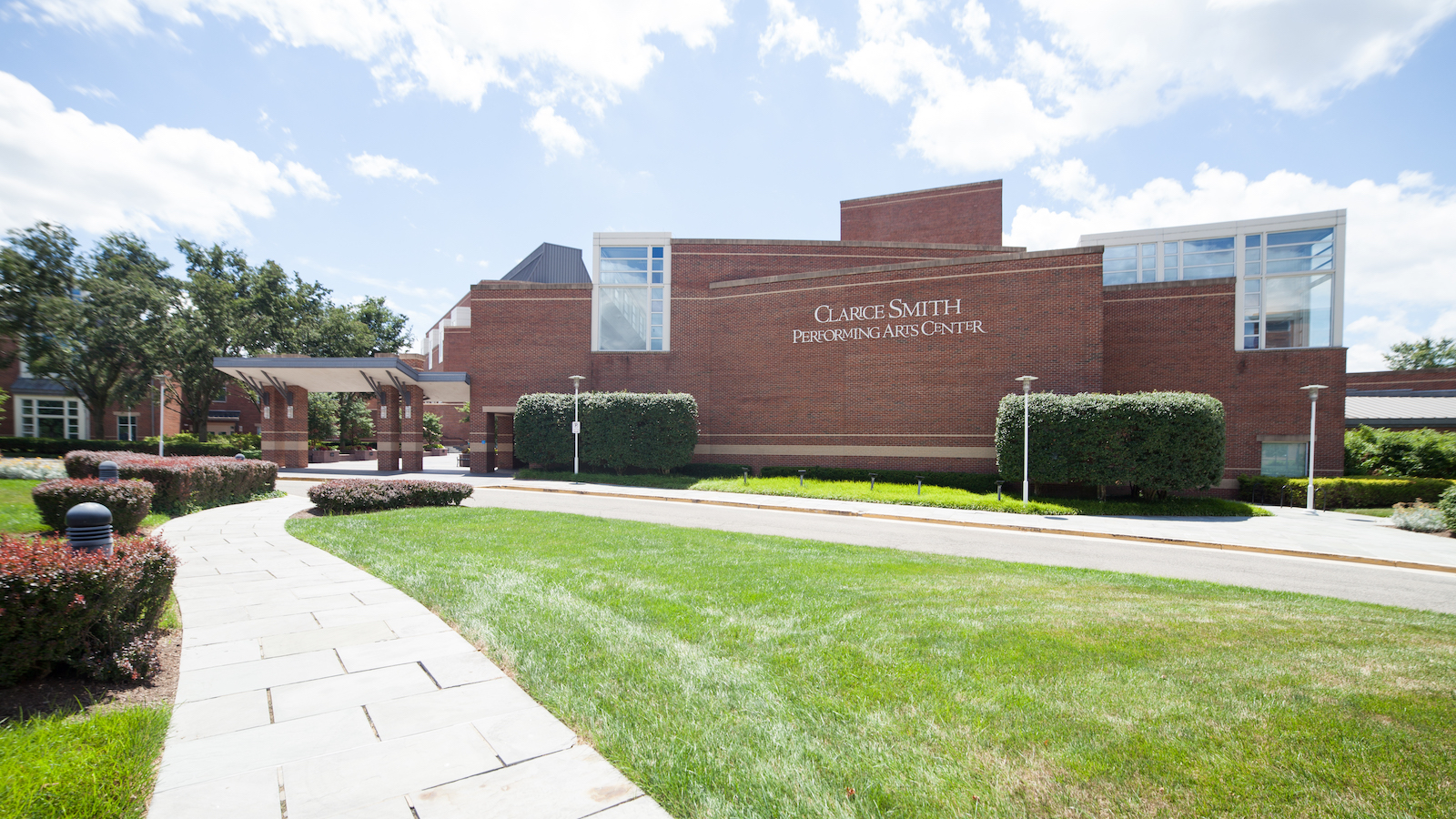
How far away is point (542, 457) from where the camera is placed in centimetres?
2870

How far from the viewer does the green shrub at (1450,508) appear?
16367mm

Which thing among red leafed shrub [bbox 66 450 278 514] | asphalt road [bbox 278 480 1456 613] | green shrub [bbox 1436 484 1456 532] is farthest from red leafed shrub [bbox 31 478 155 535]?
green shrub [bbox 1436 484 1456 532]

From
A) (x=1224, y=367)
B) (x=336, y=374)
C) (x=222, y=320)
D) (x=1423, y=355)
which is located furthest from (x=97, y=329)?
(x=1423, y=355)

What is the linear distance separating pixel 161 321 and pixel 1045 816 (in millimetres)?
49619

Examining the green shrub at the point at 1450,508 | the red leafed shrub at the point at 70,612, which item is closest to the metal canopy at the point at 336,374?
the red leafed shrub at the point at 70,612

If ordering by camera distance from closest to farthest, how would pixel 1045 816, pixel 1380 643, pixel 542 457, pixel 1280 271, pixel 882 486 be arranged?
1. pixel 1045 816
2. pixel 1380 643
3. pixel 882 486
4. pixel 1280 271
5. pixel 542 457

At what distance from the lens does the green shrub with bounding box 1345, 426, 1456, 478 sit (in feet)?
76.7

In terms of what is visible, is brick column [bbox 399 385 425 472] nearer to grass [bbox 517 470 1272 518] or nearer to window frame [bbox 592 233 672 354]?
window frame [bbox 592 233 672 354]

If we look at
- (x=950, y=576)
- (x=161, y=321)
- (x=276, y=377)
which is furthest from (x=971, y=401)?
(x=161, y=321)

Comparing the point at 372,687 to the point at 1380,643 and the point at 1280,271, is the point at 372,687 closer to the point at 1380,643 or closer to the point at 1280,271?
the point at 1380,643

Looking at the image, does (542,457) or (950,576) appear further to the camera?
(542,457)

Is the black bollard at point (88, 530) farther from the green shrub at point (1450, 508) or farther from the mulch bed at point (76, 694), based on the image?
the green shrub at point (1450, 508)

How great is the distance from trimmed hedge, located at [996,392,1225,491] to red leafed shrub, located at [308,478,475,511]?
17652mm

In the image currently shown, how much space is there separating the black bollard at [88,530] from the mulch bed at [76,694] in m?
0.84
